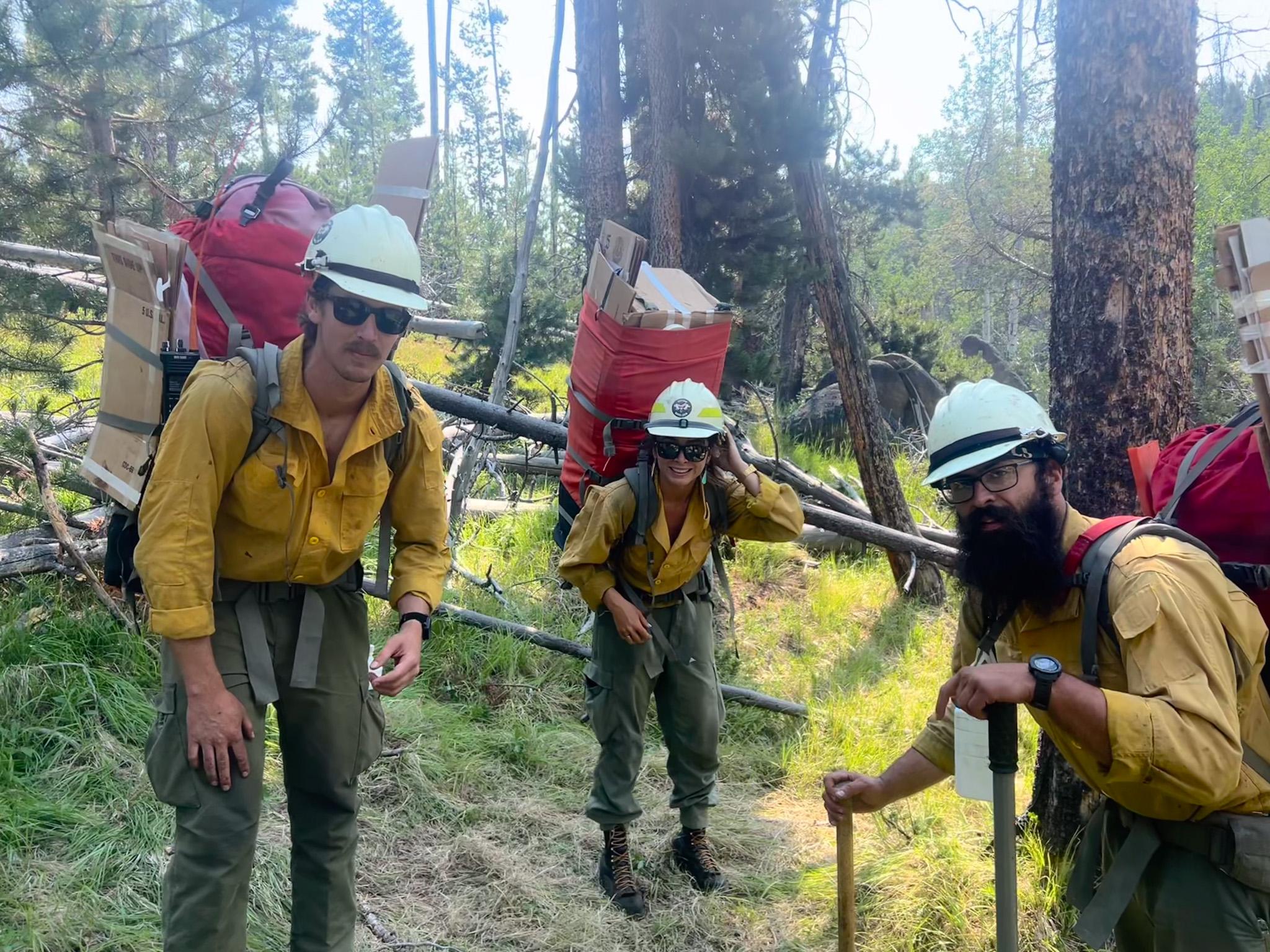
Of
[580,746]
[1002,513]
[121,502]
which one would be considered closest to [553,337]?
[580,746]

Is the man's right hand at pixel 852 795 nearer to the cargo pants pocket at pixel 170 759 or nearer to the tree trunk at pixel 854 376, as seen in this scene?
the cargo pants pocket at pixel 170 759

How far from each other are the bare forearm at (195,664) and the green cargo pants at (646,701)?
1.87m

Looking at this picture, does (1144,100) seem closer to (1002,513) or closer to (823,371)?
(1002,513)

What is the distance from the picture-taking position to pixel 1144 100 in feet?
11.5

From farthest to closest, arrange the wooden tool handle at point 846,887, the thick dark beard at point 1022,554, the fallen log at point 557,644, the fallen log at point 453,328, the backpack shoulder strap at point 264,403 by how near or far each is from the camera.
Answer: the fallen log at point 557,644
the fallen log at point 453,328
the wooden tool handle at point 846,887
the backpack shoulder strap at point 264,403
the thick dark beard at point 1022,554

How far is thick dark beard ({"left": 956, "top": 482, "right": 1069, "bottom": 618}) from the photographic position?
207 cm

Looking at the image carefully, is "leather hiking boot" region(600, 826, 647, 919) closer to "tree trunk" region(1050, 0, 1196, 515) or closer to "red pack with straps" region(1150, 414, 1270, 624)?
"tree trunk" region(1050, 0, 1196, 515)

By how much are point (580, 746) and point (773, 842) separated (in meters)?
1.34

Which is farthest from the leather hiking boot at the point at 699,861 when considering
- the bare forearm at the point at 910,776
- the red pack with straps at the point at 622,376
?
the bare forearm at the point at 910,776

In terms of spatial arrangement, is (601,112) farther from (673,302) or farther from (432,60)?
(432,60)

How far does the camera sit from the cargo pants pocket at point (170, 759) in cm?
229

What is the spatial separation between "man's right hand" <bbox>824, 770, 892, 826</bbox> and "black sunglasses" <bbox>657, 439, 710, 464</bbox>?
5.07 ft

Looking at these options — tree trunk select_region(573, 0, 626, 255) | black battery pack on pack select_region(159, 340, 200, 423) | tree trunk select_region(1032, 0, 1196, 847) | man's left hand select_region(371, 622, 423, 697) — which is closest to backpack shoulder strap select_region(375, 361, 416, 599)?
man's left hand select_region(371, 622, 423, 697)

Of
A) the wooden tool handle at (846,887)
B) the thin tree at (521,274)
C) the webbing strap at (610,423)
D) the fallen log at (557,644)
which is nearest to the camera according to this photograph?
the wooden tool handle at (846,887)
